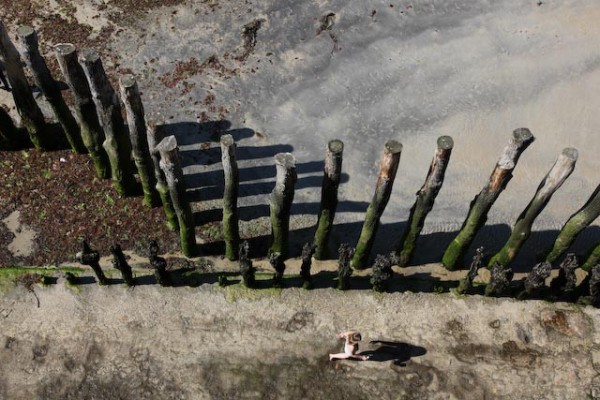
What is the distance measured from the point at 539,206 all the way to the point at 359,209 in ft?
17.1

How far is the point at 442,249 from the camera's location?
17.6 meters

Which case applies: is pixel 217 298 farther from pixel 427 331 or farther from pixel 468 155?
pixel 468 155

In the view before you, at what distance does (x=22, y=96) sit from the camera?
1728 cm

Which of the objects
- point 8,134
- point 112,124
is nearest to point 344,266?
point 112,124

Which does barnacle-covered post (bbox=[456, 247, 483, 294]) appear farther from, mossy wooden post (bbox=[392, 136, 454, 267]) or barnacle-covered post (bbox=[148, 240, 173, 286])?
barnacle-covered post (bbox=[148, 240, 173, 286])

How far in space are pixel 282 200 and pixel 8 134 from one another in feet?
29.5

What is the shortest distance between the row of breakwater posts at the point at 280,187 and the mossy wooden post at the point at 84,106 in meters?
0.02

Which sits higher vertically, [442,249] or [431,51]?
[431,51]

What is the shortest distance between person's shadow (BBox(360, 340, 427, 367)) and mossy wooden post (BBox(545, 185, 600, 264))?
4.40 metres

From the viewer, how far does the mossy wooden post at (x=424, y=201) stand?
1375 centimetres

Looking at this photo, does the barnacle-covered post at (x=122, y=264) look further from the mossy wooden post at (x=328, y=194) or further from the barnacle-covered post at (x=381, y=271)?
the barnacle-covered post at (x=381, y=271)

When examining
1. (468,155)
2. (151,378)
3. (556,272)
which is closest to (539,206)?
(556,272)

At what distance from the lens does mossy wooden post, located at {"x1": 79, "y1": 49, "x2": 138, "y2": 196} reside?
1436cm

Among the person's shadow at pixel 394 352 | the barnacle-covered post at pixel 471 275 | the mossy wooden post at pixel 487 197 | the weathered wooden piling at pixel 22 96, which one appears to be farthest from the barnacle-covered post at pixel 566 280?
the weathered wooden piling at pixel 22 96
